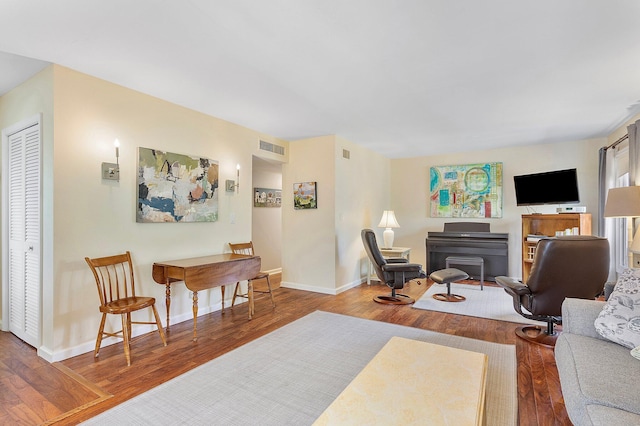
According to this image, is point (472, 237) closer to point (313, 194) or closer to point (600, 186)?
point (600, 186)

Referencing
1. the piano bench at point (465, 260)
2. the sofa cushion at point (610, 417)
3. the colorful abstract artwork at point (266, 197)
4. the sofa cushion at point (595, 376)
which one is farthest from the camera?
the colorful abstract artwork at point (266, 197)

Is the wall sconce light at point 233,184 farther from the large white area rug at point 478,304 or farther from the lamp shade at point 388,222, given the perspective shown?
the large white area rug at point 478,304

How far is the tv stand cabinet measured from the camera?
470 cm

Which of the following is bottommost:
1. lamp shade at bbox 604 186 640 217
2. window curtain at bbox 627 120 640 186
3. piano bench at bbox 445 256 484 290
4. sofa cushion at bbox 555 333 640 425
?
piano bench at bbox 445 256 484 290

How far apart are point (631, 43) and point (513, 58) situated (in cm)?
71

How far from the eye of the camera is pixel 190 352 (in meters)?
2.69

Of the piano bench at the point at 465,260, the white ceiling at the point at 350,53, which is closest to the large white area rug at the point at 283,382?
the white ceiling at the point at 350,53

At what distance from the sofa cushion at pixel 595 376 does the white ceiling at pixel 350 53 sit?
188cm

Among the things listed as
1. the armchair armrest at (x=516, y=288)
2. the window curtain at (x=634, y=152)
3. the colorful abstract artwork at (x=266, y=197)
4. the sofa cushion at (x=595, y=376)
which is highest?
the window curtain at (x=634, y=152)

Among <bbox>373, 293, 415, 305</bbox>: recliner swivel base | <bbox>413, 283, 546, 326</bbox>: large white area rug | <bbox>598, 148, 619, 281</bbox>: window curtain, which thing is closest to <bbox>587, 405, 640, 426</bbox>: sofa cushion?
<bbox>413, 283, 546, 326</bbox>: large white area rug

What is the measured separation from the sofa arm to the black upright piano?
142 inches

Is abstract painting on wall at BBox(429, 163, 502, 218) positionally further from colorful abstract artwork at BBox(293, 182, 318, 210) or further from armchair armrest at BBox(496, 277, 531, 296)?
armchair armrest at BBox(496, 277, 531, 296)

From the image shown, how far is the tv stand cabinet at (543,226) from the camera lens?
4703mm

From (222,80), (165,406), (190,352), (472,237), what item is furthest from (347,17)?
(472,237)
